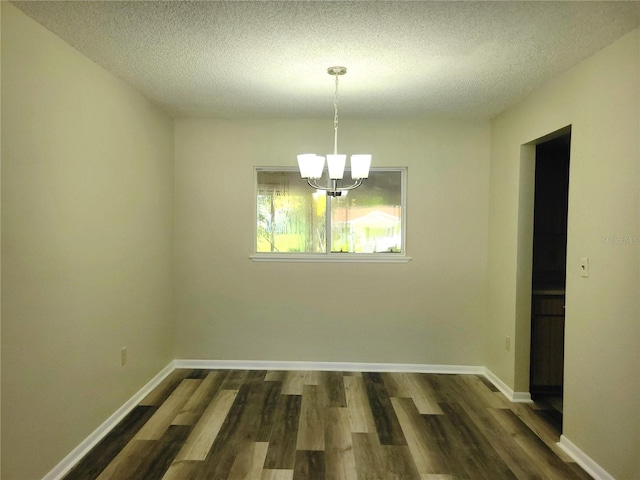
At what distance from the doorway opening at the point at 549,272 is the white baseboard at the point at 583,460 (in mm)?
587

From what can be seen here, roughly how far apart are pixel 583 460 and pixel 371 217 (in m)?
2.54

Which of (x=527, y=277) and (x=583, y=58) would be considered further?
(x=527, y=277)

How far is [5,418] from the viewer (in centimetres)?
197

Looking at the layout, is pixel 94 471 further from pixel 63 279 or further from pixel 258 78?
pixel 258 78

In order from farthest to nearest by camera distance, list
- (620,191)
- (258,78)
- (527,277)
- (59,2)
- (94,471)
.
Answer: (527,277) < (258,78) < (94,471) < (620,191) < (59,2)

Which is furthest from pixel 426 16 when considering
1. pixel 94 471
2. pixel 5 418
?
pixel 94 471

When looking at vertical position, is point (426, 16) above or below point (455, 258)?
above

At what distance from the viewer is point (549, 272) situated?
411 centimetres

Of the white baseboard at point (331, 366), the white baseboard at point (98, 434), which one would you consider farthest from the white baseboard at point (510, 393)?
the white baseboard at point (98, 434)

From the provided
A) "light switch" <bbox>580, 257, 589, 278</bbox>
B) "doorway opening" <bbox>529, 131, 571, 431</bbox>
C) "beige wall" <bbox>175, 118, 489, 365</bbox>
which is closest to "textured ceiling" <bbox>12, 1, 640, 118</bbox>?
"beige wall" <bbox>175, 118, 489, 365</bbox>

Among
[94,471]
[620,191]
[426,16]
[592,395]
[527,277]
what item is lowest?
[94,471]

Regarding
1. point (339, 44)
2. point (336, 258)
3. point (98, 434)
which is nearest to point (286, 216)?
point (336, 258)

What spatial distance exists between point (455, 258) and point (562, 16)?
2414 millimetres

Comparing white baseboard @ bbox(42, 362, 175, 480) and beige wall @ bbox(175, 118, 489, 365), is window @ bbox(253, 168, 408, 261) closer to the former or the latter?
beige wall @ bbox(175, 118, 489, 365)
